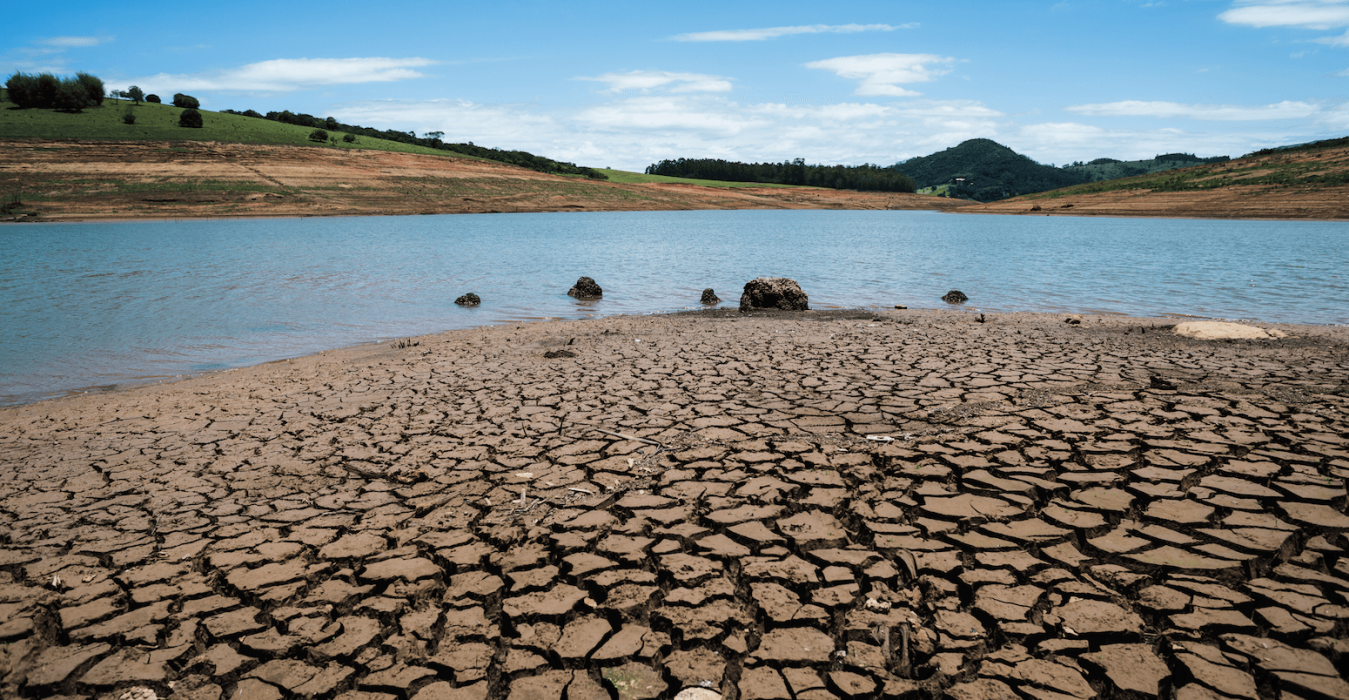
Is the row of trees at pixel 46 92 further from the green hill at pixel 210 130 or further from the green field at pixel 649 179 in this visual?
the green field at pixel 649 179

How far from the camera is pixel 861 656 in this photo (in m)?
2.80

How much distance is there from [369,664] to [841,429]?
13.4 feet

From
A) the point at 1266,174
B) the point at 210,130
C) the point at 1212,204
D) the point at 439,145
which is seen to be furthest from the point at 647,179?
the point at 1266,174

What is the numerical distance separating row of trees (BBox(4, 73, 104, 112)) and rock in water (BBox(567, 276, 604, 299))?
80.2m

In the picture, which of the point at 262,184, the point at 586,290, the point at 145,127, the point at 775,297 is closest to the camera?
the point at 775,297

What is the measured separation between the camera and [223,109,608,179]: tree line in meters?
89.6

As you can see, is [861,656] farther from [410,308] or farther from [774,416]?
[410,308]

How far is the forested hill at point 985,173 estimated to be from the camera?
130 meters

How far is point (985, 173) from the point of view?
144 metres

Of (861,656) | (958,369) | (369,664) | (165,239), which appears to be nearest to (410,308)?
(958,369)

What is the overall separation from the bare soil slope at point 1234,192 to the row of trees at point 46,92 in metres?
110

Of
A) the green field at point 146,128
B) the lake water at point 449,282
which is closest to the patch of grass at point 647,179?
the green field at point 146,128

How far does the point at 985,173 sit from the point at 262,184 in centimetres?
14014

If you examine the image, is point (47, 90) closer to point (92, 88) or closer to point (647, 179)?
point (92, 88)
